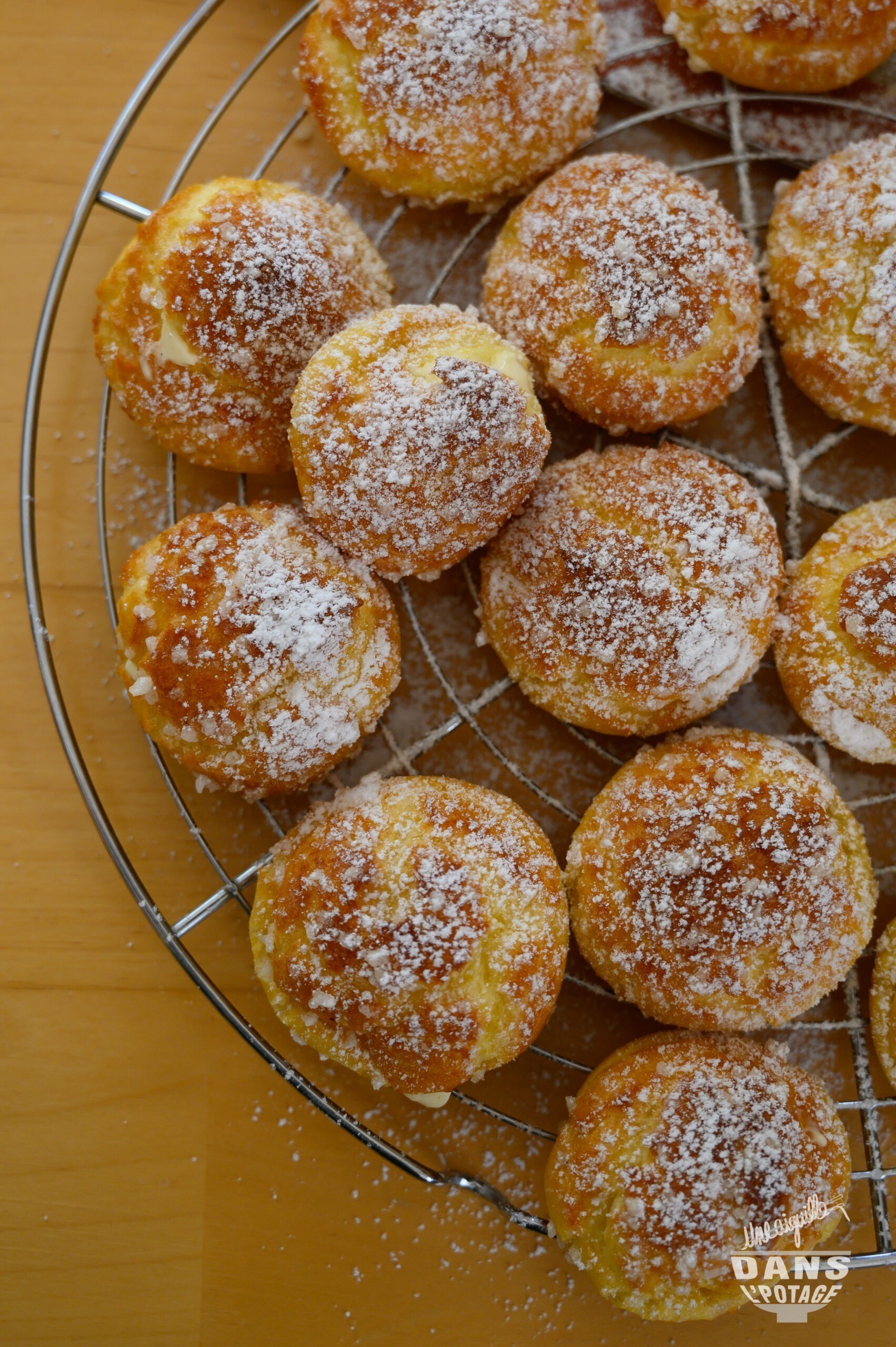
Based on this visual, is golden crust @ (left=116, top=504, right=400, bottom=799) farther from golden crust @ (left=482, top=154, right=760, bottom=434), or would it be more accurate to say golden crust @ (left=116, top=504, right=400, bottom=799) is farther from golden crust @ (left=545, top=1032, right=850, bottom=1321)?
golden crust @ (left=545, top=1032, right=850, bottom=1321)

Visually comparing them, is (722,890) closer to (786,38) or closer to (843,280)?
(843,280)

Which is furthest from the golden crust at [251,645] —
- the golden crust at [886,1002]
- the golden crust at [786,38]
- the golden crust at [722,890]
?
the golden crust at [786,38]

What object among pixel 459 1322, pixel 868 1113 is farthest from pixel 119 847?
pixel 868 1113

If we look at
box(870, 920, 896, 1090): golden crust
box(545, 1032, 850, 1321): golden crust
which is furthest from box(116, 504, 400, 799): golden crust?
box(870, 920, 896, 1090): golden crust

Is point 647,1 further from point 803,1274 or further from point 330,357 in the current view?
point 803,1274

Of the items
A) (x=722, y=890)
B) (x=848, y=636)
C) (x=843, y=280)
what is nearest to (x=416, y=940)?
(x=722, y=890)
